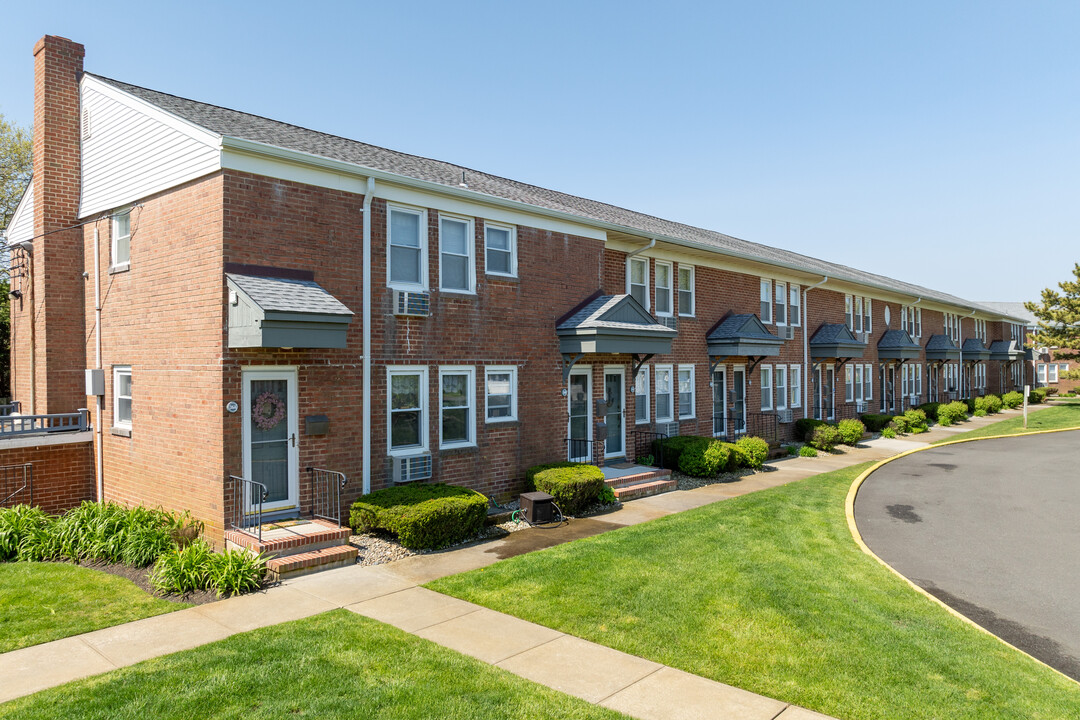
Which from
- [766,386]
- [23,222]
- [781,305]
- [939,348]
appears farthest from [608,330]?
[939,348]

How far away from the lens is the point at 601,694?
18.4ft

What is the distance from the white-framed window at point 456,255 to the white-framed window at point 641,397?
20.3 ft

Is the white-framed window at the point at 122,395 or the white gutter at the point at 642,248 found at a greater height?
the white gutter at the point at 642,248

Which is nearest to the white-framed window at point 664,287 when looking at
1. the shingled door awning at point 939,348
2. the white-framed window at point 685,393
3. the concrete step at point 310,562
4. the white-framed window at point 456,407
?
the white-framed window at point 685,393

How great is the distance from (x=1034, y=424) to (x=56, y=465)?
1463 inches

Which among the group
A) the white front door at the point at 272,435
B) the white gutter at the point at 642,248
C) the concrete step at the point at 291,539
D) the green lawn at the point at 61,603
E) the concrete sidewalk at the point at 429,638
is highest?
the white gutter at the point at 642,248

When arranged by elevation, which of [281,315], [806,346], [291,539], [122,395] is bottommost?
[291,539]

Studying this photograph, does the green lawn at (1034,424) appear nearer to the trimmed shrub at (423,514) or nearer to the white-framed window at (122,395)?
the trimmed shrub at (423,514)

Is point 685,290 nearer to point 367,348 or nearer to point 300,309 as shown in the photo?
point 367,348

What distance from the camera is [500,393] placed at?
43.9ft

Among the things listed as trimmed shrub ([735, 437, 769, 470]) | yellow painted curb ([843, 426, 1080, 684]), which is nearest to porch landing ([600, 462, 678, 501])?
trimmed shrub ([735, 437, 769, 470])

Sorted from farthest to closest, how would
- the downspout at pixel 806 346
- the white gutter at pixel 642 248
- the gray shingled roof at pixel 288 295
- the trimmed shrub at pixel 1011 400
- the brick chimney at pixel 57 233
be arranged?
1. the trimmed shrub at pixel 1011 400
2. the downspout at pixel 806 346
3. the white gutter at pixel 642 248
4. the brick chimney at pixel 57 233
5. the gray shingled roof at pixel 288 295

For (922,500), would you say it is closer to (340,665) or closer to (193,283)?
(340,665)

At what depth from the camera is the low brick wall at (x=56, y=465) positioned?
11688mm
